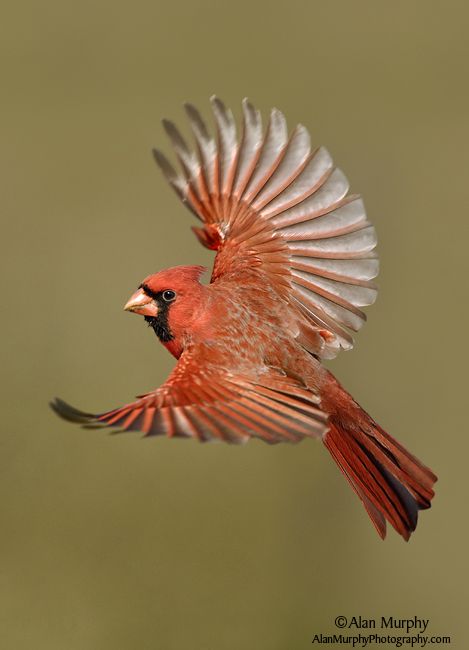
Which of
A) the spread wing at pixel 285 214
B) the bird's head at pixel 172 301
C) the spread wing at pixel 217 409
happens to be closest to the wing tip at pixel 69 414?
the spread wing at pixel 217 409

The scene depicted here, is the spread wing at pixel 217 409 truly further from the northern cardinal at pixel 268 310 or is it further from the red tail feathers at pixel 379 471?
the red tail feathers at pixel 379 471

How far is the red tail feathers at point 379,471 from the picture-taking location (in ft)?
12.5

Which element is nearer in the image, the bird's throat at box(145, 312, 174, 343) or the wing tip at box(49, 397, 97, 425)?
the wing tip at box(49, 397, 97, 425)

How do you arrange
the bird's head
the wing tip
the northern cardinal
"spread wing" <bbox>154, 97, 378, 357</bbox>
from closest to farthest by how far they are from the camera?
1. the wing tip
2. the northern cardinal
3. the bird's head
4. "spread wing" <bbox>154, 97, 378, 357</bbox>

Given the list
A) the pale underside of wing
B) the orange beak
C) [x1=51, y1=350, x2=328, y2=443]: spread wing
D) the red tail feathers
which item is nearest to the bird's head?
the orange beak

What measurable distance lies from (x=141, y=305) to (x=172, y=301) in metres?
0.11

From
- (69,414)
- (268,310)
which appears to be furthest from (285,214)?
(69,414)

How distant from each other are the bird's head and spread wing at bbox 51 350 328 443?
0.14 meters

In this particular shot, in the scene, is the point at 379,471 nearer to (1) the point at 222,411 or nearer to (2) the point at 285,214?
(1) the point at 222,411

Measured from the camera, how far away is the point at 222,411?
3488mm

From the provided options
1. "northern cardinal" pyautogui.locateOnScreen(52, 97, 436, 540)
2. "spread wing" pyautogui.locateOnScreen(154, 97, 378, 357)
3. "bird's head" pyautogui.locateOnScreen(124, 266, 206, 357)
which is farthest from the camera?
"spread wing" pyautogui.locateOnScreen(154, 97, 378, 357)

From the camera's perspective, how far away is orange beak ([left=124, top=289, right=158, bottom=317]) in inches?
157

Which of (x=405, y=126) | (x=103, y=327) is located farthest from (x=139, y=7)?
(x=103, y=327)

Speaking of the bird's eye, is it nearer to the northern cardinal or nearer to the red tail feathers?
the northern cardinal
